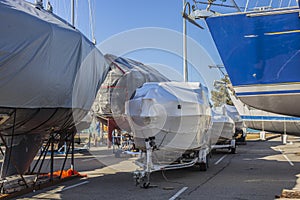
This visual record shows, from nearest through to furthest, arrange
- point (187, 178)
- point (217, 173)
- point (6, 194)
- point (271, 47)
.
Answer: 1. point (6, 194)
2. point (271, 47)
3. point (187, 178)
4. point (217, 173)

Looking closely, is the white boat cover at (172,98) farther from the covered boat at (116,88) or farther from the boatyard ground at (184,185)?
the covered boat at (116,88)

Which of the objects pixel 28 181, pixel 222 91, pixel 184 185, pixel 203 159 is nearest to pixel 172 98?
pixel 184 185

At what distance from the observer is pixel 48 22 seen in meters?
5.97

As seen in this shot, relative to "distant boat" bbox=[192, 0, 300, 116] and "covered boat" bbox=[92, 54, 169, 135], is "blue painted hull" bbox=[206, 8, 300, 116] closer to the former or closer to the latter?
"distant boat" bbox=[192, 0, 300, 116]

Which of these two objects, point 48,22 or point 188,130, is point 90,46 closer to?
point 48,22

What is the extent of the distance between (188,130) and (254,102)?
1.72m

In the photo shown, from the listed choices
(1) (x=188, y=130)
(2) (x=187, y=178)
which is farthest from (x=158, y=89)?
(2) (x=187, y=178)

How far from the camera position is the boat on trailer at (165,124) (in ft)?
24.8

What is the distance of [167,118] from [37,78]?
3278 mm

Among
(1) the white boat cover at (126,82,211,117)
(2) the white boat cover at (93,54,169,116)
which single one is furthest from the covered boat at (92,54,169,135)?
(1) the white boat cover at (126,82,211,117)

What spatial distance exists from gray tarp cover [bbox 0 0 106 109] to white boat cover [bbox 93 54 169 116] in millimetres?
8177

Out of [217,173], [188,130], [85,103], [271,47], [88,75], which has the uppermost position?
[271,47]

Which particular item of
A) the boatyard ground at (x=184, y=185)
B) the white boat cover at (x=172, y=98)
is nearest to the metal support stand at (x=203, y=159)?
the boatyard ground at (x=184, y=185)

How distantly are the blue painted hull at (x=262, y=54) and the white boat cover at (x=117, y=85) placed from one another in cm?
812
